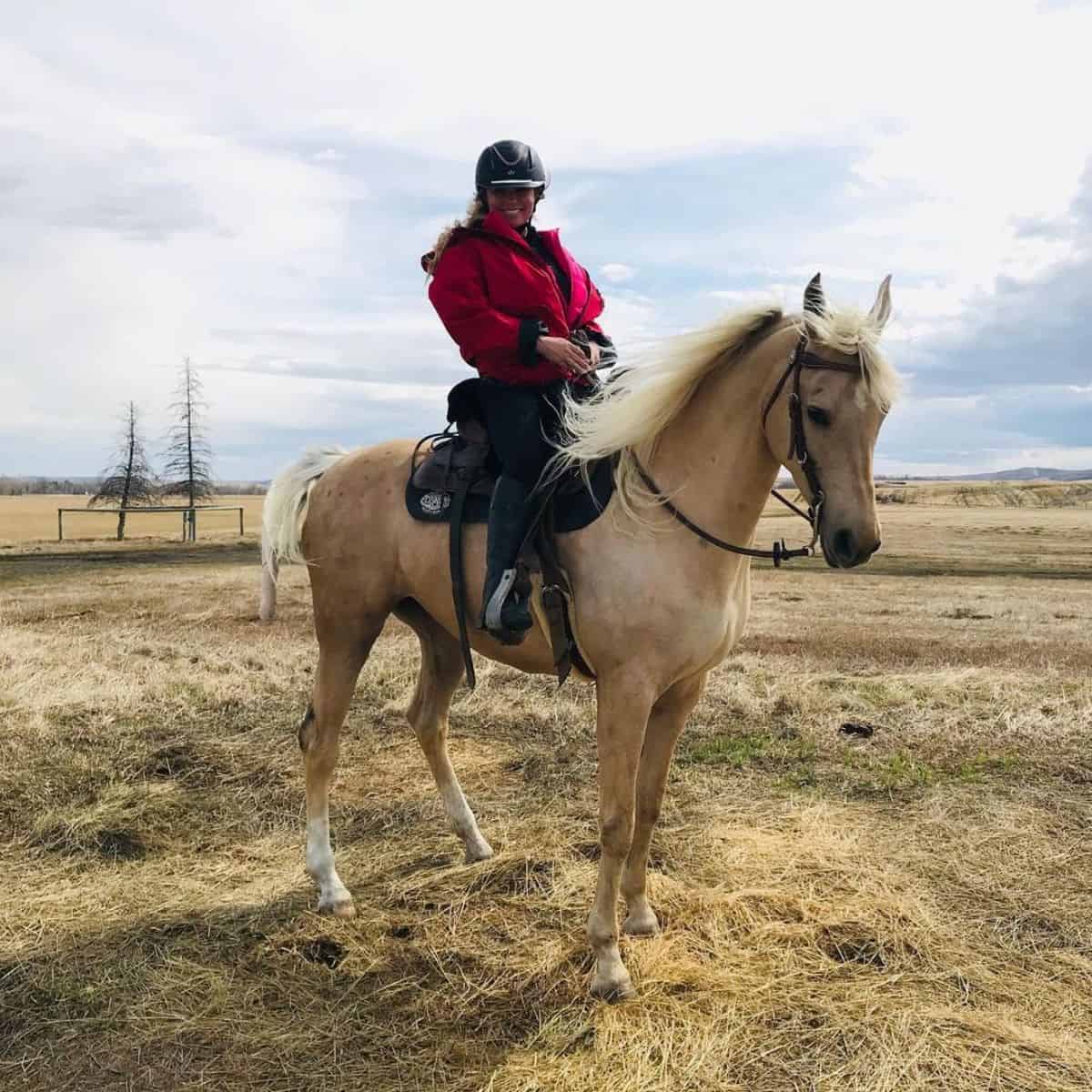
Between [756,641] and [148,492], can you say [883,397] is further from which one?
[148,492]

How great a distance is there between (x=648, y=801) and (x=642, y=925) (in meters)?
0.61

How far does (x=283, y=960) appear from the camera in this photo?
4184mm

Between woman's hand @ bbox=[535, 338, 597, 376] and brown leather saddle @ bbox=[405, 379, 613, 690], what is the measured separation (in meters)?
0.46

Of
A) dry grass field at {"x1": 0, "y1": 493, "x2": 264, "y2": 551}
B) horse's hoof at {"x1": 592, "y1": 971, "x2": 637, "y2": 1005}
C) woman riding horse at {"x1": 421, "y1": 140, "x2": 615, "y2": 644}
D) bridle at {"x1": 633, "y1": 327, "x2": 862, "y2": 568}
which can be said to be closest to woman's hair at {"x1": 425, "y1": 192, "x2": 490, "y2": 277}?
woman riding horse at {"x1": 421, "y1": 140, "x2": 615, "y2": 644}

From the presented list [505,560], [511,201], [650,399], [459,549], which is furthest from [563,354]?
[459,549]

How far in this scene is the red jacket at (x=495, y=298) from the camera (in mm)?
4188

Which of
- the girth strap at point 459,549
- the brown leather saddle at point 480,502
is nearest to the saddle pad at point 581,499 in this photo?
the brown leather saddle at point 480,502

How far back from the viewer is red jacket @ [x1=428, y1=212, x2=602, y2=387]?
13.7ft

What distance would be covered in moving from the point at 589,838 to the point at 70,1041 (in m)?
2.79

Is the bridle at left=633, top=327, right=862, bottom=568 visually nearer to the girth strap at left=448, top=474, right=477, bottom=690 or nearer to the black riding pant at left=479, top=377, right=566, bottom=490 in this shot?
the black riding pant at left=479, top=377, right=566, bottom=490

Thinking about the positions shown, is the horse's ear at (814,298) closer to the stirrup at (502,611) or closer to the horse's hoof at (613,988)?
the stirrup at (502,611)

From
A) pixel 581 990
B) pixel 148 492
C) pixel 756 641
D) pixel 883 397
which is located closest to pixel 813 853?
pixel 581 990

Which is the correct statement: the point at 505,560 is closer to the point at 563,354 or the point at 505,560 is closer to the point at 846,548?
the point at 563,354

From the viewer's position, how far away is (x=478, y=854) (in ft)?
17.1
